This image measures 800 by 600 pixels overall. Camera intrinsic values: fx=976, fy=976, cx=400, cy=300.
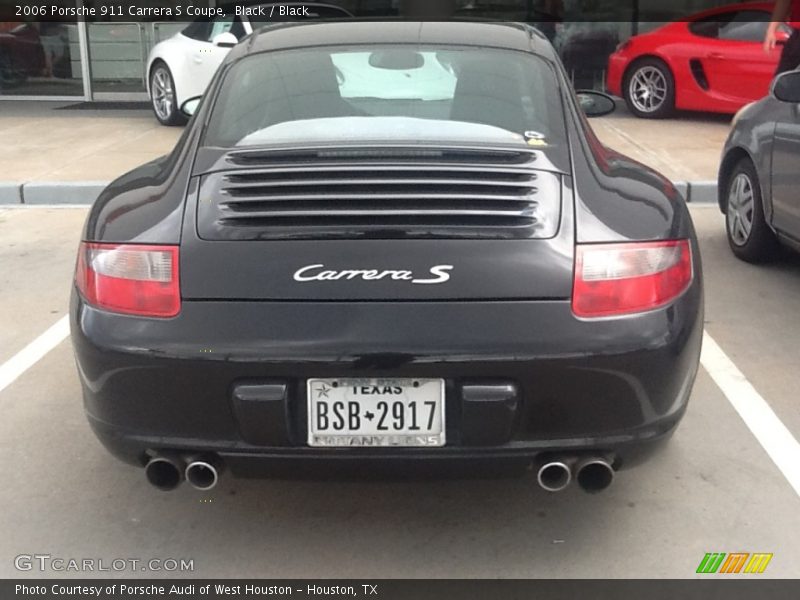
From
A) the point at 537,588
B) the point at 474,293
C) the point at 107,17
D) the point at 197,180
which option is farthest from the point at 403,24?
the point at 107,17

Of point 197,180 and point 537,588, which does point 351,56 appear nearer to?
point 197,180

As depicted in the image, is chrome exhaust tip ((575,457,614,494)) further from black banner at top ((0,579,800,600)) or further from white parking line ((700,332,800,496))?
white parking line ((700,332,800,496))

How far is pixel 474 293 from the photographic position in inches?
97.4

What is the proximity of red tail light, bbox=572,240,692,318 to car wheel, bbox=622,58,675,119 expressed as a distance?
9172 mm

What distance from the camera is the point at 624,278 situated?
2.56 meters

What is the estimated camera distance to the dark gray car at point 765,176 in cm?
495

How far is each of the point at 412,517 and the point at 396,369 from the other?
2.65 ft

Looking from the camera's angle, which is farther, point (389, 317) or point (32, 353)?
point (32, 353)

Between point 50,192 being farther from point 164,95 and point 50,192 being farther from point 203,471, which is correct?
point 203,471

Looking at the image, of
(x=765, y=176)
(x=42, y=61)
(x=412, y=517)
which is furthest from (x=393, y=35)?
(x=42, y=61)

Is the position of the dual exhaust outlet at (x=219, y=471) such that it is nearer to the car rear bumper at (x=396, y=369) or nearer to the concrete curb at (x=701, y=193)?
the car rear bumper at (x=396, y=369)

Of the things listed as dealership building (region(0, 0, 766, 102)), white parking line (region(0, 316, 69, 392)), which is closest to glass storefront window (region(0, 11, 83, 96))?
dealership building (region(0, 0, 766, 102))

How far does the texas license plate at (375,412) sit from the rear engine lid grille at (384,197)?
0.40 m

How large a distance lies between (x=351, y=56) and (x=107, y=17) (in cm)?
1264
